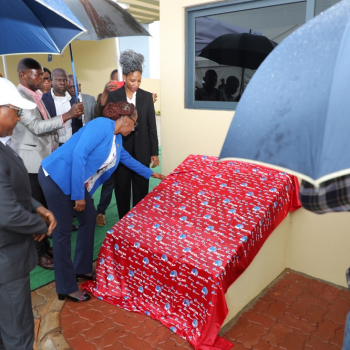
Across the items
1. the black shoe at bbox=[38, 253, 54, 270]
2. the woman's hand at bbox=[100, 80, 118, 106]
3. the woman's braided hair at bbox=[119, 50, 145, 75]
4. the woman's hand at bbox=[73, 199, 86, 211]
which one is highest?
the woman's braided hair at bbox=[119, 50, 145, 75]

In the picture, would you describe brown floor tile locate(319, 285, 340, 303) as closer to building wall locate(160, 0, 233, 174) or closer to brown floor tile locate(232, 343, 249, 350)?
brown floor tile locate(232, 343, 249, 350)

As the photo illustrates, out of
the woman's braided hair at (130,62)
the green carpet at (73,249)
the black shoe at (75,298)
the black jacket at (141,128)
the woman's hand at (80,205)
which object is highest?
the woman's braided hair at (130,62)

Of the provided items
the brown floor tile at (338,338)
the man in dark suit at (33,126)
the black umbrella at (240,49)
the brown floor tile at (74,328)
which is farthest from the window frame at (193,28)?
the brown floor tile at (74,328)

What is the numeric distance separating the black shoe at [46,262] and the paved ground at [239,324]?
489mm

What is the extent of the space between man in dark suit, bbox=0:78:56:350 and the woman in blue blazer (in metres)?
0.67

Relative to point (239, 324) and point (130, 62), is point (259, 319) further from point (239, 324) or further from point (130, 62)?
point (130, 62)

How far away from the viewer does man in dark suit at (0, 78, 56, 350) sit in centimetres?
175

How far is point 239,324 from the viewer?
8.79 feet

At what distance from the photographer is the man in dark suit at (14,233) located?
5.74 ft

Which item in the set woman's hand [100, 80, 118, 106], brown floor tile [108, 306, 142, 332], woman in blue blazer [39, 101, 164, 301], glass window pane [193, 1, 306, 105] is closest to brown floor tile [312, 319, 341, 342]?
brown floor tile [108, 306, 142, 332]

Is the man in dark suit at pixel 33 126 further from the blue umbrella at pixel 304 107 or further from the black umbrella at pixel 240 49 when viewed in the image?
the blue umbrella at pixel 304 107

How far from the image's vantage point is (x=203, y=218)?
2783mm

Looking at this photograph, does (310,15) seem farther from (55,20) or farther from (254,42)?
(55,20)

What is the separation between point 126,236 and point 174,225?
0.41m
